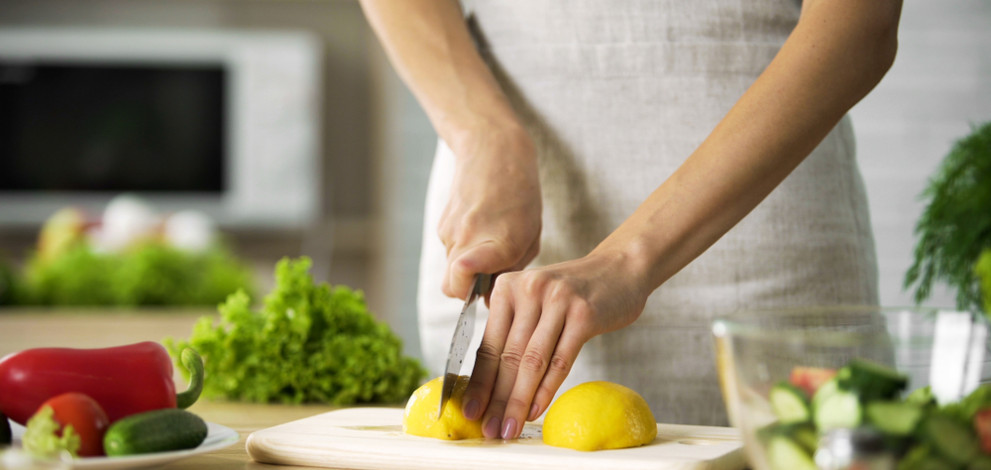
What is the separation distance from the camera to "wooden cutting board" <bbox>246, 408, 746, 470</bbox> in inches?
25.1

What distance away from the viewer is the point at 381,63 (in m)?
3.49

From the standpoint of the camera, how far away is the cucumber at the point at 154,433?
1.86ft

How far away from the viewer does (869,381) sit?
446 mm

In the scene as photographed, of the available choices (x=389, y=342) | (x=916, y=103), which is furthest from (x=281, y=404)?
(x=916, y=103)

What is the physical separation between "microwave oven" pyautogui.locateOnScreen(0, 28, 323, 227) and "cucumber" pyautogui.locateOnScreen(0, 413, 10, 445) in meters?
2.85

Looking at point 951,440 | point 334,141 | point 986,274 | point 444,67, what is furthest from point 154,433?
point 334,141

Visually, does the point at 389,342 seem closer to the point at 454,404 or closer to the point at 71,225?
the point at 454,404

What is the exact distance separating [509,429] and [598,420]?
0.25ft

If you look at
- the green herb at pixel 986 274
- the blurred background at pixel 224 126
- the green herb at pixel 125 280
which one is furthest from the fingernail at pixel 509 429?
the blurred background at pixel 224 126

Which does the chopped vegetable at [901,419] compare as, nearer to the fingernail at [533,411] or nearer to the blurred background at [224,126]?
the fingernail at [533,411]

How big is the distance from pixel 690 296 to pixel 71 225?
2.30 metres

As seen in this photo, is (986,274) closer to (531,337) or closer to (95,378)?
(531,337)

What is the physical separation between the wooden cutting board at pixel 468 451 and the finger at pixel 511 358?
23 mm

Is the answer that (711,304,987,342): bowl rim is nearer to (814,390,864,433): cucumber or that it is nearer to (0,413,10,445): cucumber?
(814,390,864,433): cucumber
